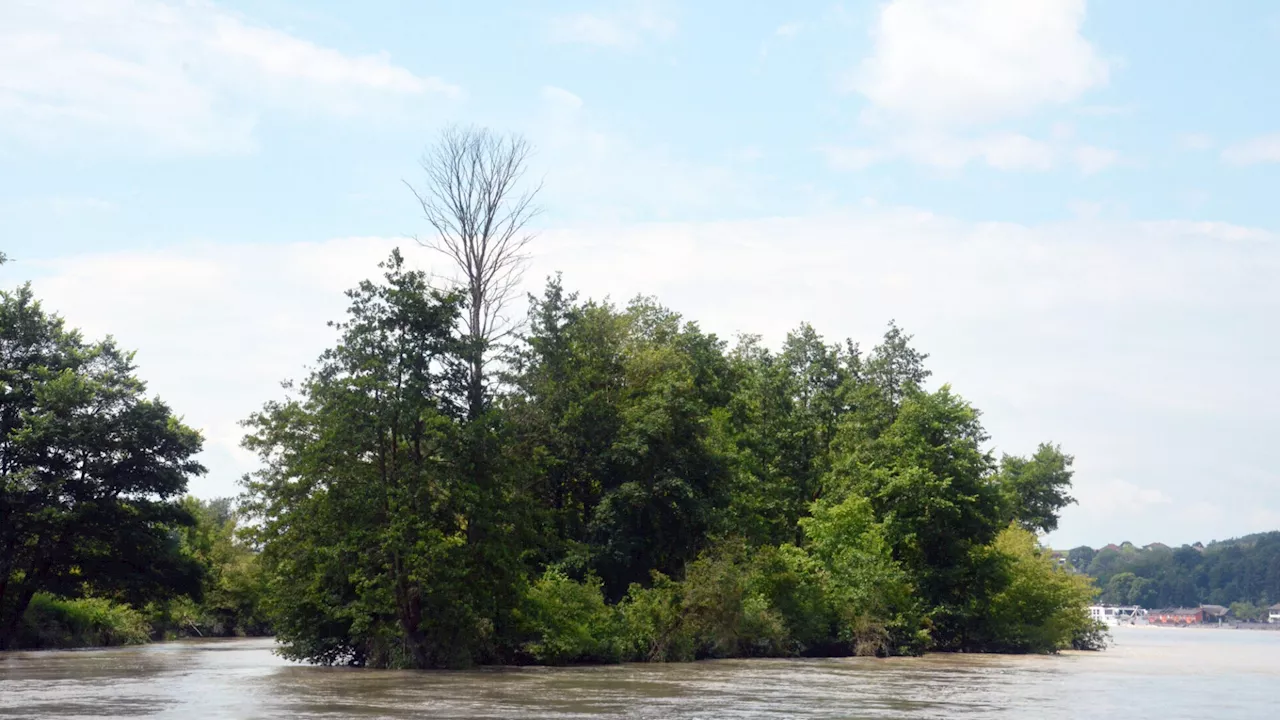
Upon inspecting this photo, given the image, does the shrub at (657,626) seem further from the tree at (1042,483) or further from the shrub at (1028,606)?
the tree at (1042,483)

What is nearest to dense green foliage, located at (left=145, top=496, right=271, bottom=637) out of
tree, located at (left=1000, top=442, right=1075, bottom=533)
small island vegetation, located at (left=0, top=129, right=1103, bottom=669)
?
small island vegetation, located at (left=0, top=129, right=1103, bottom=669)

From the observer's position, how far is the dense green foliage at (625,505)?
3944 centimetres

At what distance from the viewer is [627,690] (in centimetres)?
3212

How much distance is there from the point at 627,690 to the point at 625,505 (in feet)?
65.8

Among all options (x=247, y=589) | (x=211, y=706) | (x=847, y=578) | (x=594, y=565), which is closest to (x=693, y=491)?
(x=594, y=565)

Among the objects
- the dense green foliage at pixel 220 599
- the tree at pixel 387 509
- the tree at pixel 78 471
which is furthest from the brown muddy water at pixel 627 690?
the dense green foliage at pixel 220 599

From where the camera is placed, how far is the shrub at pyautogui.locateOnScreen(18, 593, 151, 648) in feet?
185

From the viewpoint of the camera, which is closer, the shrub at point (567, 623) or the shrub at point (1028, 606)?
the shrub at point (567, 623)

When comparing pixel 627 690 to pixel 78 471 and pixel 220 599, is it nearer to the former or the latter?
pixel 78 471

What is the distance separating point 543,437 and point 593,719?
29.3 meters

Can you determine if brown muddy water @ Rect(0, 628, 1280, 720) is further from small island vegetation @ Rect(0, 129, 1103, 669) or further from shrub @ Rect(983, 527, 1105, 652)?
shrub @ Rect(983, 527, 1105, 652)

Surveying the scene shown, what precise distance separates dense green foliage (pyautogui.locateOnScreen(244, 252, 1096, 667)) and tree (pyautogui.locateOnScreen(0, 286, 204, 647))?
1308cm

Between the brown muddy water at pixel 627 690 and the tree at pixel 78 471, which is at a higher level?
the tree at pixel 78 471

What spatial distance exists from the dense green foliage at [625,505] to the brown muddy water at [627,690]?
2.47 meters
